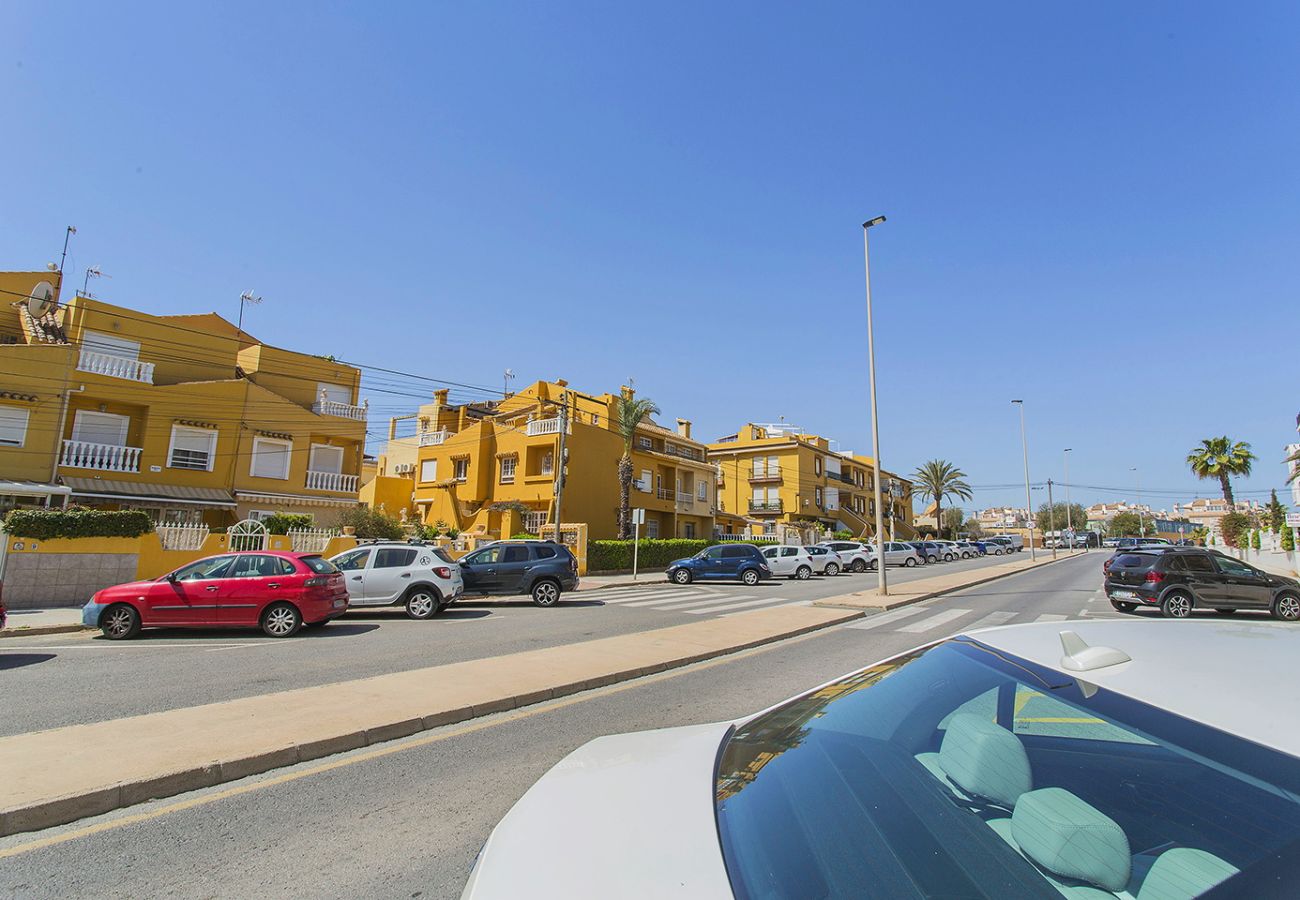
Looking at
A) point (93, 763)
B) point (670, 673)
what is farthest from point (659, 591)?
point (93, 763)

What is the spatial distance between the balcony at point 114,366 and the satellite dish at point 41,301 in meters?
3.29

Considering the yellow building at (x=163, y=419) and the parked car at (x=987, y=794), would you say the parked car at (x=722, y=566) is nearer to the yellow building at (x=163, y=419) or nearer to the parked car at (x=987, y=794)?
the yellow building at (x=163, y=419)

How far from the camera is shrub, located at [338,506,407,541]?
86.4ft

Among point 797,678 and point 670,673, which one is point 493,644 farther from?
point 797,678

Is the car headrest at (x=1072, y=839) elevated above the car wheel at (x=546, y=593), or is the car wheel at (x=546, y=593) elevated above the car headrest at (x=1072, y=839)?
the car headrest at (x=1072, y=839)

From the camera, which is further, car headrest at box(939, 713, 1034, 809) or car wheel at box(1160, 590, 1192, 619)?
car wheel at box(1160, 590, 1192, 619)

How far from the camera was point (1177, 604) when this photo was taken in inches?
572

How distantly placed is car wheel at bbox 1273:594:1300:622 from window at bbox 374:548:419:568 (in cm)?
1913

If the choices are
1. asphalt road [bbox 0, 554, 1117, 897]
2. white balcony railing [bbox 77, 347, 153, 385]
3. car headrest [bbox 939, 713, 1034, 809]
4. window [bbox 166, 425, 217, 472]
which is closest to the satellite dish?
white balcony railing [bbox 77, 347, 153, 385]

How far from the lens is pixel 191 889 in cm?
320

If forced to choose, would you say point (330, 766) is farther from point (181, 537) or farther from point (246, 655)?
point (181, 537)

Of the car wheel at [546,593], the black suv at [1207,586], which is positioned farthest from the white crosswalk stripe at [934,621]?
the car wheel at [546,593]

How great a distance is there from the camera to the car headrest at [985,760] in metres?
1.72

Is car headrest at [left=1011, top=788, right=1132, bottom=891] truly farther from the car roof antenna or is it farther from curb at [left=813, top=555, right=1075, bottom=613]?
curb at [left=813, top=555, right=1075, bottom=613]
